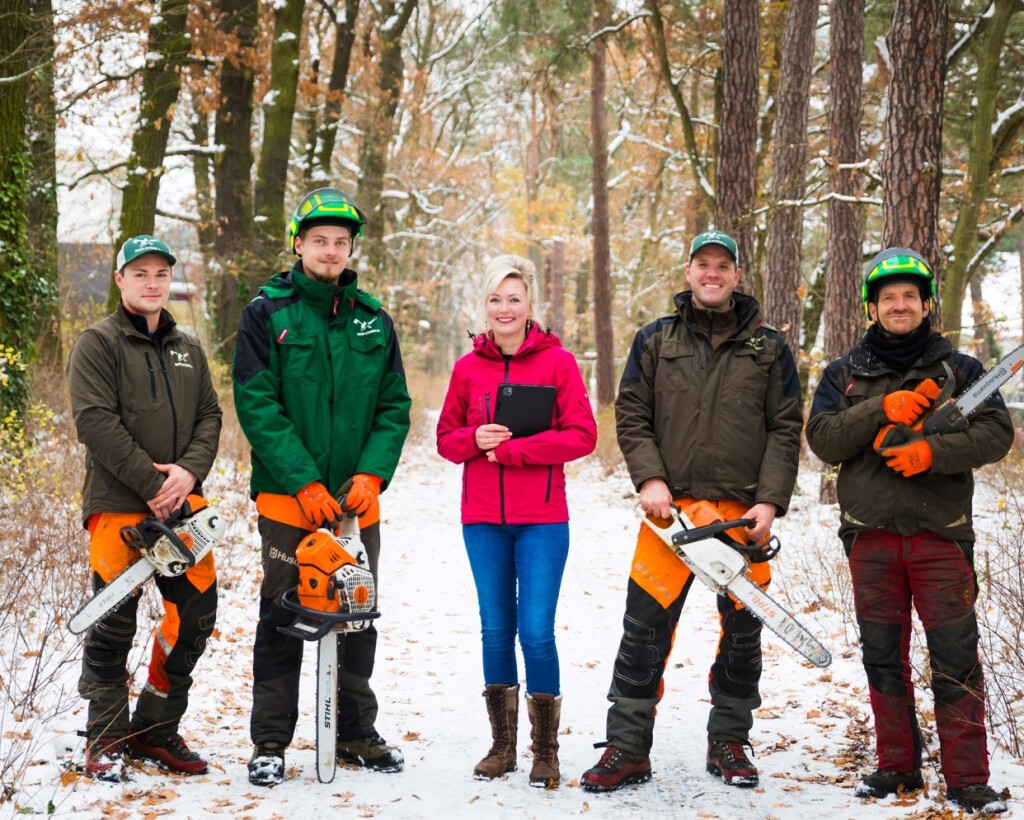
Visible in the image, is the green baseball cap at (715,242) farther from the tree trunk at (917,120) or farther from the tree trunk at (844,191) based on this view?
the tree trunk at (844,191)

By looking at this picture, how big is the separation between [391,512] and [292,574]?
784cm

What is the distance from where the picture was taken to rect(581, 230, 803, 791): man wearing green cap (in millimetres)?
4273

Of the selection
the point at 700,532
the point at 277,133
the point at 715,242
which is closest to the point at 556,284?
the point at 277,133

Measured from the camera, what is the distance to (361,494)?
14.0ft

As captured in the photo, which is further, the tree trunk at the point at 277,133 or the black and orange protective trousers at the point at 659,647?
the tree trunk at the point at 277,133

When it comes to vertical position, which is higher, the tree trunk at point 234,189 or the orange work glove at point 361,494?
the tree trunk at point 234,189

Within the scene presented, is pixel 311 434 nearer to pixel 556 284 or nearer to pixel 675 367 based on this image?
pixel 675 367

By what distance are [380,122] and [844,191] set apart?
36.1ft

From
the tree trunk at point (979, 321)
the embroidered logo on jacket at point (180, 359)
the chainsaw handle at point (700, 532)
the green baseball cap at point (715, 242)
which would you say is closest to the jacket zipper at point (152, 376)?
the embroidered logo on jacket at point (180, 359)

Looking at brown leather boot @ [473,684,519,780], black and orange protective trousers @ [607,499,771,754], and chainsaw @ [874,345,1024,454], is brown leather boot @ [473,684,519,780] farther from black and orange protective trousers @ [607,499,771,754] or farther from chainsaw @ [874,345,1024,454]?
chainsaw @ [874,345,1024,454]

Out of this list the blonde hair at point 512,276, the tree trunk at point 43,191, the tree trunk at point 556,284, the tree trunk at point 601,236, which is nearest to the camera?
the blonde hair at point 512,276

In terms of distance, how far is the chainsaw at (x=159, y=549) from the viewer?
3.96m

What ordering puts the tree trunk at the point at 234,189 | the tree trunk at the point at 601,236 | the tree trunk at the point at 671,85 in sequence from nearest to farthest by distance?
the tree trunk at the point at 234,189
the tree trunk at the point at 671,85
the tree trunk at the point at 601,236

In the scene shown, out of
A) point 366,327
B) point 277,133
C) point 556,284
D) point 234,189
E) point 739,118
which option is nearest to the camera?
point 366,327
